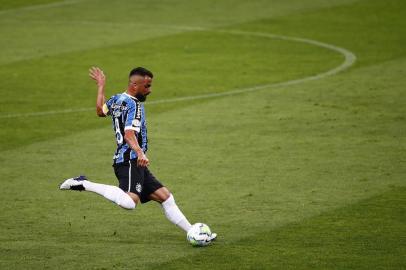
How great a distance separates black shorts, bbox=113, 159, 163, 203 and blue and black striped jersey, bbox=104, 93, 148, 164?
8cm

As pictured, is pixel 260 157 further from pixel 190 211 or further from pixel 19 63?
pixel 19 63

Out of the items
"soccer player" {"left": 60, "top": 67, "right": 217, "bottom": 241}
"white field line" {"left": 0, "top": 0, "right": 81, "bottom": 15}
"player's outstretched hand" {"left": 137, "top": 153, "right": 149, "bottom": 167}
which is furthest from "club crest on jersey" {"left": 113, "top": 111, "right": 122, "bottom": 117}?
"white field line" {"left": 0, "top": 0, "right": 81, "bottom": 15}

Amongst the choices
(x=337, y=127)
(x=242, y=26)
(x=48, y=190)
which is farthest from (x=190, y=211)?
(x=242, y=26)

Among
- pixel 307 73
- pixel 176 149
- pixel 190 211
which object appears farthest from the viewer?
pixel 307 73

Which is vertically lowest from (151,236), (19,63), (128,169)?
(151,236)

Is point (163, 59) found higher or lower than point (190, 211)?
higher

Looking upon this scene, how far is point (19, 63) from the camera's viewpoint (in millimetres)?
24141

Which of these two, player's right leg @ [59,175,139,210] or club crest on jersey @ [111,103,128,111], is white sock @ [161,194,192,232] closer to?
player's right leg @ [59,175,139,210]

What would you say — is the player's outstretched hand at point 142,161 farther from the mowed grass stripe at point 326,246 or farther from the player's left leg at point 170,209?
the mowed grass stripe at point 326,246

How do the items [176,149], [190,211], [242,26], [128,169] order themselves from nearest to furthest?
[128,169] < [190,211] < [176,149] < [242,26]

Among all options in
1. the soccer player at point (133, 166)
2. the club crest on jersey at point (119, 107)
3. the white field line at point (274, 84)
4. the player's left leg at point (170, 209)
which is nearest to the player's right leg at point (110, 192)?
the soccer player at point (133, 166)

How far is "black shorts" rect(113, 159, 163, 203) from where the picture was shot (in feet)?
39.6

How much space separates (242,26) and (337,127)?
10784mm

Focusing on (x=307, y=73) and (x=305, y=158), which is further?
(x=307, y=73)
